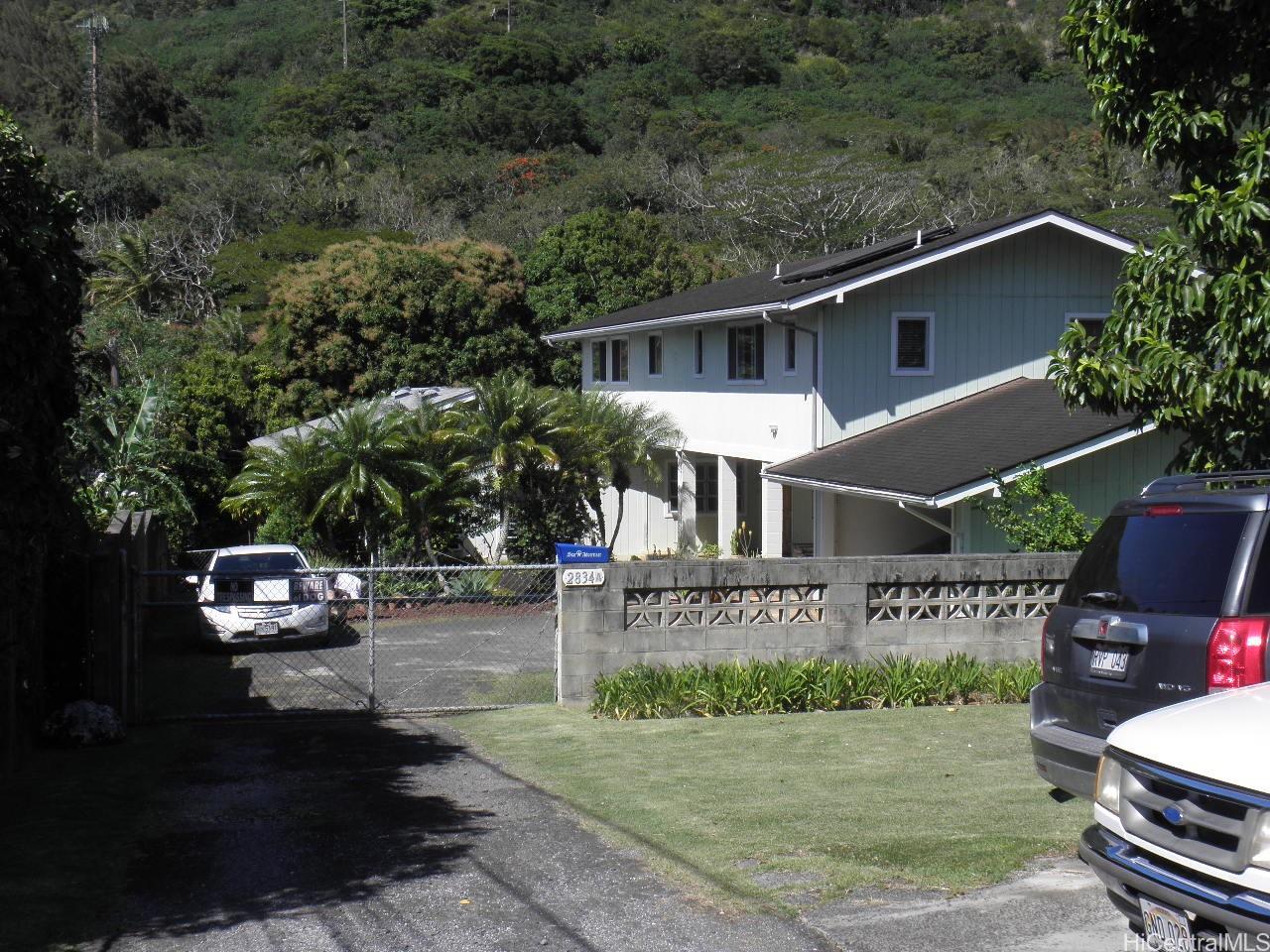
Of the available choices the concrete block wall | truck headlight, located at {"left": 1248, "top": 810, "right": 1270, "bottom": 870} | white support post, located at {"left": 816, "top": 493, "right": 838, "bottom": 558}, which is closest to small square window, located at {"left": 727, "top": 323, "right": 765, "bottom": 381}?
white support post, located at {"left": 816, "top": 493, "right": 838, "bottom": 558}

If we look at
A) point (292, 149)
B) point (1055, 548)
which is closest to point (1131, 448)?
point (1055, 548)

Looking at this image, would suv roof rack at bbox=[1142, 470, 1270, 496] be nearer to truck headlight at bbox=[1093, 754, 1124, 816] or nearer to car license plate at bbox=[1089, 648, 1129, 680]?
car license plate at bbox=[1089, 648, 1129, 680]

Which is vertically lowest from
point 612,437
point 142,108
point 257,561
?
point 257,561

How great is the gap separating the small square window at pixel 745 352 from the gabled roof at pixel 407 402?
5.65m

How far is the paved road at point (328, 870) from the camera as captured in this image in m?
6.46

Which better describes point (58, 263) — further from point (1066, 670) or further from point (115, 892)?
point (1066, 670)

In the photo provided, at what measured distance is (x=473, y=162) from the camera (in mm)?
66250

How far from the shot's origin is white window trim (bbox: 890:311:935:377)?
21625mm

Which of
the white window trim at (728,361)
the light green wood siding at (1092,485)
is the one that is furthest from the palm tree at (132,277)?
the light green wood siding at (1092,485)

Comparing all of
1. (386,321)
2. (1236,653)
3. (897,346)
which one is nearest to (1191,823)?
(1236,653)

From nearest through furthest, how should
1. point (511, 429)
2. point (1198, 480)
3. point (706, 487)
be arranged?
point (1198, 480) → point (511, 429) → point (706, 487)

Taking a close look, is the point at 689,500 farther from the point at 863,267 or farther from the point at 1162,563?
the point at 1162,563

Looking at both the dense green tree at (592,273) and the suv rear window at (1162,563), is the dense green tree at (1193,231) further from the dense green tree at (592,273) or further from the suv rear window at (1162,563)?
the dense green tree at (592,273)

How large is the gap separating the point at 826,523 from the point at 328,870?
1501 centimetres
